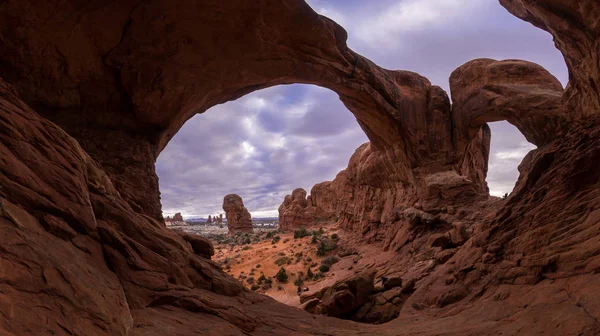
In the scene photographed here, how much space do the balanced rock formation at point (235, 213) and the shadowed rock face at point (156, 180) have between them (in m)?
44.4

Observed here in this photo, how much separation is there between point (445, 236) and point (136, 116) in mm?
15397

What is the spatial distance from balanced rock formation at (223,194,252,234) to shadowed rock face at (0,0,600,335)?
4439 cm

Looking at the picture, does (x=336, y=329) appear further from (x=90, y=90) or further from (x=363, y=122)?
(x=363, y=122)

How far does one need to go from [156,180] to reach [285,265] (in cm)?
1757

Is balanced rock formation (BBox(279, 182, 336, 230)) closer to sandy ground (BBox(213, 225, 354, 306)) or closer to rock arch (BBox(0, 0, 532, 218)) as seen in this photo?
sandy ground (BBox(213, 225, 354, 306))

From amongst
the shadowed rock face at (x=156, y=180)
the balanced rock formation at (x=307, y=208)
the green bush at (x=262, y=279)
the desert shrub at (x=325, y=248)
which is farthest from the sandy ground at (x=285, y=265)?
the balanced rock formation at (x=307, y=208)

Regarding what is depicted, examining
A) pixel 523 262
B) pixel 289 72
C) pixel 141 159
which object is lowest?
pixel 523 262

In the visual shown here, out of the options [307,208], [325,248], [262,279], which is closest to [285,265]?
[262,279]

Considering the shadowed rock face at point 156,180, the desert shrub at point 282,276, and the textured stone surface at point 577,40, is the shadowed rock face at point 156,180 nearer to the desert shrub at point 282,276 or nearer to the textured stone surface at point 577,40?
the textured stone surface at point 577,40

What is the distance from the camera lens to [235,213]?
5938 centimetres

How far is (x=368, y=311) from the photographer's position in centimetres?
1083

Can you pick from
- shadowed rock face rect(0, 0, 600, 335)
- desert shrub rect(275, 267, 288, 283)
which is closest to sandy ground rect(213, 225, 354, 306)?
desert shrub rect(275, 267, 288, 283)

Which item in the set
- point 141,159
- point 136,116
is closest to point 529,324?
point 141,159

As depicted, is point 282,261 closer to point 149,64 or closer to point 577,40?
point 149,64
